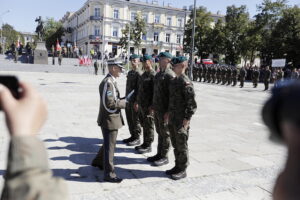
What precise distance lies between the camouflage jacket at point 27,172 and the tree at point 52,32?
89.9m

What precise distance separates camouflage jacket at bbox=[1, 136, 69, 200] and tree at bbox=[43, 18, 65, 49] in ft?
295

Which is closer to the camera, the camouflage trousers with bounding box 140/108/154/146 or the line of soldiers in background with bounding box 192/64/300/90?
the camouflage trousers with bounding box 140/108/154/146

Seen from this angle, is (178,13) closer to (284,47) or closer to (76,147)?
(284,47)

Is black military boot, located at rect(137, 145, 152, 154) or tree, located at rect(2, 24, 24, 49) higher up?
tree, located at rect(2, 24, 24, 49)

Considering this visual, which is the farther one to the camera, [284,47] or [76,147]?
[284,47]

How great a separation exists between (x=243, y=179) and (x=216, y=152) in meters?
1.41

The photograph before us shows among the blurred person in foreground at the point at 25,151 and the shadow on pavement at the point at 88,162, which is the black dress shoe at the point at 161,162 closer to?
the shadow on pavement at the point at 88,162

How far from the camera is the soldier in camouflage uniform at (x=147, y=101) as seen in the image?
6246mm

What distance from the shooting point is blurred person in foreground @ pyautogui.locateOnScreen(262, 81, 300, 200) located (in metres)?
0.68

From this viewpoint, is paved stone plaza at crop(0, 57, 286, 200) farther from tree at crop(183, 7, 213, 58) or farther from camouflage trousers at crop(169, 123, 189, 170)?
tree at crop(183, 7, 213, 58)

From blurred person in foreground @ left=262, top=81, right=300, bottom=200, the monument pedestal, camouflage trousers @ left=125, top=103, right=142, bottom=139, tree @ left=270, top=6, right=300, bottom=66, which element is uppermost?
tree @ left=270, top=6, right=300, bottom=66

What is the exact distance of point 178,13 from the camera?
7394cm

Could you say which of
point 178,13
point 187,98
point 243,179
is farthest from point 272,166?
point 178,13

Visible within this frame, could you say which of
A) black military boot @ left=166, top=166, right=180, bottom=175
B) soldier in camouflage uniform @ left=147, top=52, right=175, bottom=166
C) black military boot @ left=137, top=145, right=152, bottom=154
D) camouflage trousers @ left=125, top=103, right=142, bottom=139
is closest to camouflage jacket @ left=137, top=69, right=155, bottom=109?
camouflage trousers @ left=125, top=103, right=142, bottom=139
